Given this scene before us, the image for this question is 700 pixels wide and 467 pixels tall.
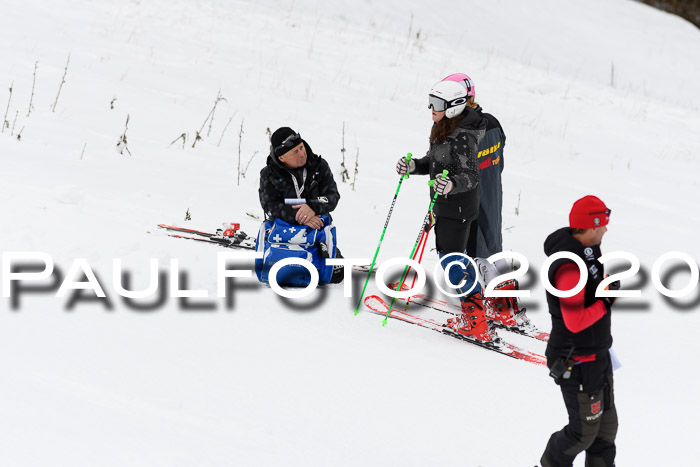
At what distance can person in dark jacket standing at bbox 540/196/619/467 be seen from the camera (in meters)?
3.31

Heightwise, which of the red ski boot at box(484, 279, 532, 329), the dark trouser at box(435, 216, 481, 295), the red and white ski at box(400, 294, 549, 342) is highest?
the dark trouser at box(435, 216, 481, 295)

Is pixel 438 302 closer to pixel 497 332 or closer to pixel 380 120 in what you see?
pixel 497 332

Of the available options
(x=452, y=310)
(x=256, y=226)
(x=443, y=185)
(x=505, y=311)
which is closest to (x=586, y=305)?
(x=443, y=185)

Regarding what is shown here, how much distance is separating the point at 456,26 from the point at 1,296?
18698 millimetres

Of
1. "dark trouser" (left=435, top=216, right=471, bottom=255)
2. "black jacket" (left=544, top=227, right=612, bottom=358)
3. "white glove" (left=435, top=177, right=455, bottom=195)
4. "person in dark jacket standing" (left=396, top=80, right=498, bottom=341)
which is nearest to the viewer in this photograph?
"black jacket" (left=544, top=227, right=612, bottom=358)

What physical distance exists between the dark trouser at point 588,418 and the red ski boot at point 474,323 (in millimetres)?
1680

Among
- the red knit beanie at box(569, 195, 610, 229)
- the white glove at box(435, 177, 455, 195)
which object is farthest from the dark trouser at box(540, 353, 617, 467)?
the white glove at box(435, 177, 455, 195)

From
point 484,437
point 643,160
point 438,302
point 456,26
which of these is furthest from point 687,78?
point 484,437

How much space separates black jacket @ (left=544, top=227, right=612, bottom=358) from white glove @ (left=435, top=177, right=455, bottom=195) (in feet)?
4.55

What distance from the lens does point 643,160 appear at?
433 inches

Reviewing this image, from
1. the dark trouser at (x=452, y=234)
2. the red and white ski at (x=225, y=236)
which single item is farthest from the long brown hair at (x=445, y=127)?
the red and white ski at (x=225, y=236)

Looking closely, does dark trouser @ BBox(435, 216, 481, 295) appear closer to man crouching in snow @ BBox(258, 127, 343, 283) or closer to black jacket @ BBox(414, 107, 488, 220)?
black jacket @ BBox(414, 107, 488, 220)

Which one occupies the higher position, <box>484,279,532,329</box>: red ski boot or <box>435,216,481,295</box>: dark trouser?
<box>435,216,481,295</box>: dark trouser

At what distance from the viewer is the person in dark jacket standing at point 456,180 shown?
4871 millimetres
